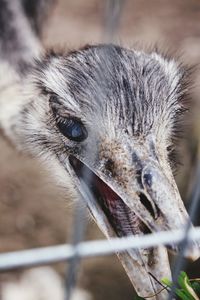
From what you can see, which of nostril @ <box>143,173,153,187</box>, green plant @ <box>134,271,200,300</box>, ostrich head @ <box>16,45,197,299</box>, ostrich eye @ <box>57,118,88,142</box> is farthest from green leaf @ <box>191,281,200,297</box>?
ostrich eye @ <box>57,118,88,142</box>

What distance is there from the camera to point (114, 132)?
132 centimetres

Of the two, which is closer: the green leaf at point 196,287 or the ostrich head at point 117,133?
the green leaf at point 196,287

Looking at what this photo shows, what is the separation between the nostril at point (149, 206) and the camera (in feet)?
3.67

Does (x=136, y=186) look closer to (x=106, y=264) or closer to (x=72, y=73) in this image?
(x=72, y=73)

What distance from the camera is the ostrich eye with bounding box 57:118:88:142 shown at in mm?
1399

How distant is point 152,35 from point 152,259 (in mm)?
2023

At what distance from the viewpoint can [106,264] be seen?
2.12 metres

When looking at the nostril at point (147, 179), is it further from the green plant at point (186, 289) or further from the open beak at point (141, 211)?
the green plant at point (186, 289)

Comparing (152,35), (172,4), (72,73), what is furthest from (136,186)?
(172,4)

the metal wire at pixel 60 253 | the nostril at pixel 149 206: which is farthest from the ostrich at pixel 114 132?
the metal wire at pixel 60 253

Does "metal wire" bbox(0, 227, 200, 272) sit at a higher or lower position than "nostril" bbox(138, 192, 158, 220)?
higher

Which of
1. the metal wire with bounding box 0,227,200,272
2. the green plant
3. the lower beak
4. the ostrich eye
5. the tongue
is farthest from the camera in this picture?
the ostrich eye

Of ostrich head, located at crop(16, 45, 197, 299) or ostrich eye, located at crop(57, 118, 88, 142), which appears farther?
ostrich eye, located at crop(57, 118, 88, 142)

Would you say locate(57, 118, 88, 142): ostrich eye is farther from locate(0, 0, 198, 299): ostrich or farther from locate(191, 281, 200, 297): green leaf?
locate(191, 281, 200, 297): green leaf
